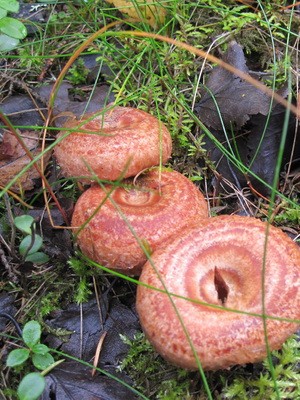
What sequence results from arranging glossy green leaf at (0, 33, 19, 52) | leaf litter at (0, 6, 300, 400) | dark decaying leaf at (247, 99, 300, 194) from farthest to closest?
dark decaying leaf at (247, 99, 300, 194) → glossy green leaf at (0, 33, 19, 52) → leaf litter at (0, 6, 300, 400)

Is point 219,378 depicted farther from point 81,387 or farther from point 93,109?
point 93,109

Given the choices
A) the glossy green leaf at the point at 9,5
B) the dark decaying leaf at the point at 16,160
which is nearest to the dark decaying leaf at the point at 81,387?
the dark decaying leaf at the point at 16,160

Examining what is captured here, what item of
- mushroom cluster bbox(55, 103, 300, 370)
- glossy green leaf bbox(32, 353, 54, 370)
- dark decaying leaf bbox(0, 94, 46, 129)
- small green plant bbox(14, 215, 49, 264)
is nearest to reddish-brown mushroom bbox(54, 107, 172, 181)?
mushroom cluster bbox(55, 103, 300, 370)

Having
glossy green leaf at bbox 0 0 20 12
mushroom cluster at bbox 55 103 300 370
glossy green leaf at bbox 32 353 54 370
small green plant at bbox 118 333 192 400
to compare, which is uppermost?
glossy green leaf at bbox 0 0 20 12

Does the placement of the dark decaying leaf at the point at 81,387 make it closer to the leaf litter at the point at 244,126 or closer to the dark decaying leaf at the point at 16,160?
the dark decaying leaf at the point at 16,160

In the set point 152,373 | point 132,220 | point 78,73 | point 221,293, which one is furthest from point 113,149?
point 78,73

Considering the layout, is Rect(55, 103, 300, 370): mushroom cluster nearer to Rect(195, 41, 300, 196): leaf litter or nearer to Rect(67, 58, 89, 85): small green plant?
Rect(195, 41, 300, 196): leaf litter

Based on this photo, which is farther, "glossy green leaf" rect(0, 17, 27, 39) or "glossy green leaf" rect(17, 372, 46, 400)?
"glossy green leaf" rect(0, 17, 27, 39)
